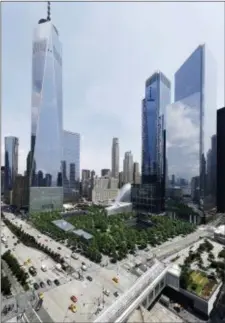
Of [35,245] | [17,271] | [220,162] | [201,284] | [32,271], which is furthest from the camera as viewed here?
[220,162]

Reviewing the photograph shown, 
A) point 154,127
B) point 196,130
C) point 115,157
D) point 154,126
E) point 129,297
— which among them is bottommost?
point 129,297

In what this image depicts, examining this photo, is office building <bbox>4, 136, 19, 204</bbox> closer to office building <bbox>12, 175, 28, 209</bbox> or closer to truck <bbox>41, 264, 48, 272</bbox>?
office building <bbox>12, 175, 28, 209</bbox>

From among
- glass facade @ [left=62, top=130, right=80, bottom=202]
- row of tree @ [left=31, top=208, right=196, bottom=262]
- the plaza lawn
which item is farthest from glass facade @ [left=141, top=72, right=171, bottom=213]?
the plaza lawn

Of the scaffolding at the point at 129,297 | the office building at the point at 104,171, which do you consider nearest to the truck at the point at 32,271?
the scaffolding at the point at 129,297

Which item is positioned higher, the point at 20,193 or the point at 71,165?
the point at 71,165

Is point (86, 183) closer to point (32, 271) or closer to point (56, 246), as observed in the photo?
point (56, 246)

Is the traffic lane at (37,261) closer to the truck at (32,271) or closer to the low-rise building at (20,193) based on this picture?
the truck at (32,271)

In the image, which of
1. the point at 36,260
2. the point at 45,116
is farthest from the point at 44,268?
the point at 45,116
